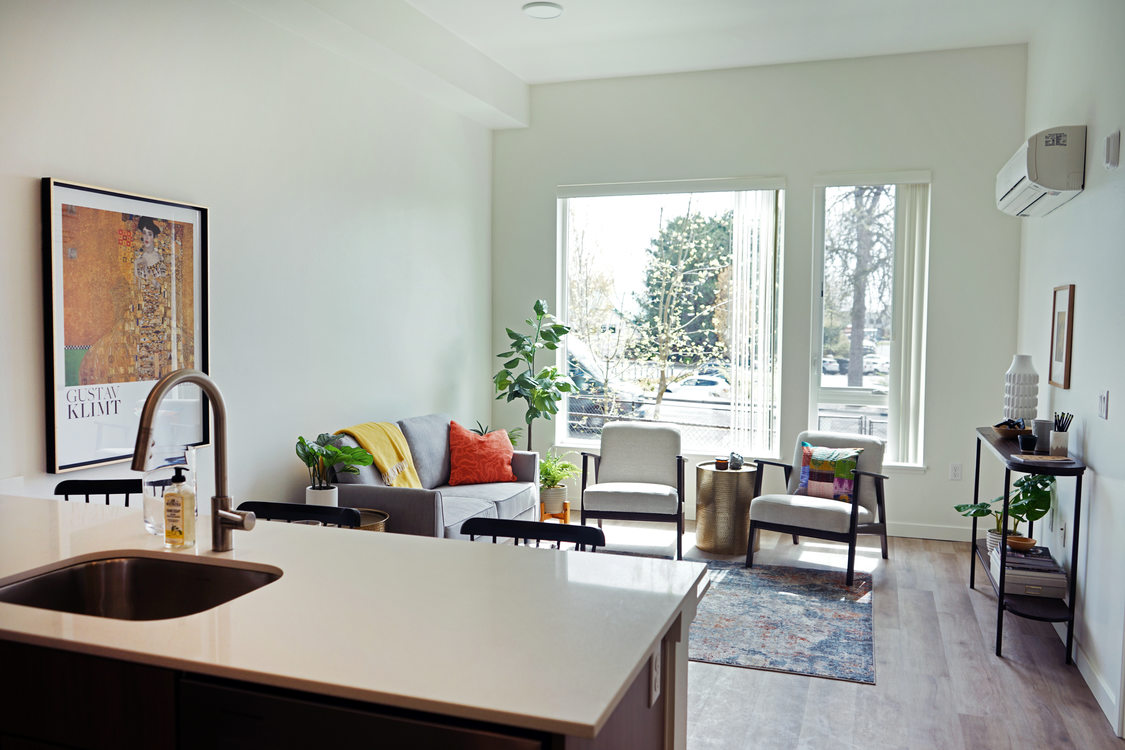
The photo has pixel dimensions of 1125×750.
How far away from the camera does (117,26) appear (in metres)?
3.34

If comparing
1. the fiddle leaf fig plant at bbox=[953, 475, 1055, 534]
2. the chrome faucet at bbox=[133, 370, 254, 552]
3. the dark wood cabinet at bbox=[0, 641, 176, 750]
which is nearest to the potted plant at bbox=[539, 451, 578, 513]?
the fiddle leaf fig plant at bbox=[953, 475, 1055, 534]

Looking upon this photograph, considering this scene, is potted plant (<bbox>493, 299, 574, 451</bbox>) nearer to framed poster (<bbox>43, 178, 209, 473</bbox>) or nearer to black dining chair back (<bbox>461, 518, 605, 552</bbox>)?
framed poster (<bbox>43, 178, 209, 473</bbox>)

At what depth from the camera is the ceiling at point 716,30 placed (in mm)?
4871

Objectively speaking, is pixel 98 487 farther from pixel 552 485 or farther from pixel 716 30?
pixel 716 30

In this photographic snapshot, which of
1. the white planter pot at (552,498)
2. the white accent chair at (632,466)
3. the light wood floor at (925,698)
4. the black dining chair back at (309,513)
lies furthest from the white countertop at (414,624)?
the white planter pot at (552,498)

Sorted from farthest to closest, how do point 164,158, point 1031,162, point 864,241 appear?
point 864,241
point 1031,162
point 164,158

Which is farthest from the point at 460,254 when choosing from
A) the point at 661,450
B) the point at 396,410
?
the point at 661,450

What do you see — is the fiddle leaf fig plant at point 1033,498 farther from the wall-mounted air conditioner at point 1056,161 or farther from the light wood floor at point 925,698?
the wall-mounted air conditioner at point 1056,161

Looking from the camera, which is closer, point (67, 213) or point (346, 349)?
point (67, 213)

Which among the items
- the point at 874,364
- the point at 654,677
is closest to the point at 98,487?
the point at 654,677

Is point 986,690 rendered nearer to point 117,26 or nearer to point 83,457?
point 83,457

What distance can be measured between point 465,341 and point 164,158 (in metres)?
2.98

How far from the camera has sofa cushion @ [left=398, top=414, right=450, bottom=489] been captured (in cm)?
507

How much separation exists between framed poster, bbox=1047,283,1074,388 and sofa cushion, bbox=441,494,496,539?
2.89 m
